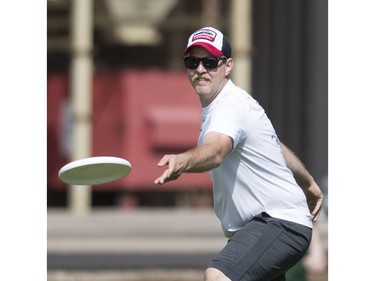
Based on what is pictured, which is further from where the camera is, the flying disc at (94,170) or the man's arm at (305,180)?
the man's arm at (305,180)

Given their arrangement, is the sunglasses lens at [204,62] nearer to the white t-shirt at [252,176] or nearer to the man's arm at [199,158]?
the white t-shirt at [252,176]

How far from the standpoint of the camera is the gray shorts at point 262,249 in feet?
19.1

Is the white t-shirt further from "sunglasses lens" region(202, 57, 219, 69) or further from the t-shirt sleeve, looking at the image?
"sunglasses lens" region(202, 57, 219, 69)

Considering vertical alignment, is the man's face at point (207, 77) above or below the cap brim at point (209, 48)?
below

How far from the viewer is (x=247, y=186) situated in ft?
19.6

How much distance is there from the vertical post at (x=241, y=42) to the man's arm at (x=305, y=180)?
17368 mm

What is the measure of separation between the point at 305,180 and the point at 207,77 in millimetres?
1074

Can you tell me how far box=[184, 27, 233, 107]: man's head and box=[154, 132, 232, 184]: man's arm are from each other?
449 millimetres

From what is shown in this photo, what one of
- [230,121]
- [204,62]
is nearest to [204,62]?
[204,62]

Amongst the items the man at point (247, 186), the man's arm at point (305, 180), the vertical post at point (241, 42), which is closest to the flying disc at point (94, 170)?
the man at point (247, 186)

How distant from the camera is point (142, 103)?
1022 inches

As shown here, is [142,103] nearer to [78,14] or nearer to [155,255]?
[78,14]

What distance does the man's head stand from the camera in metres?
5.94
